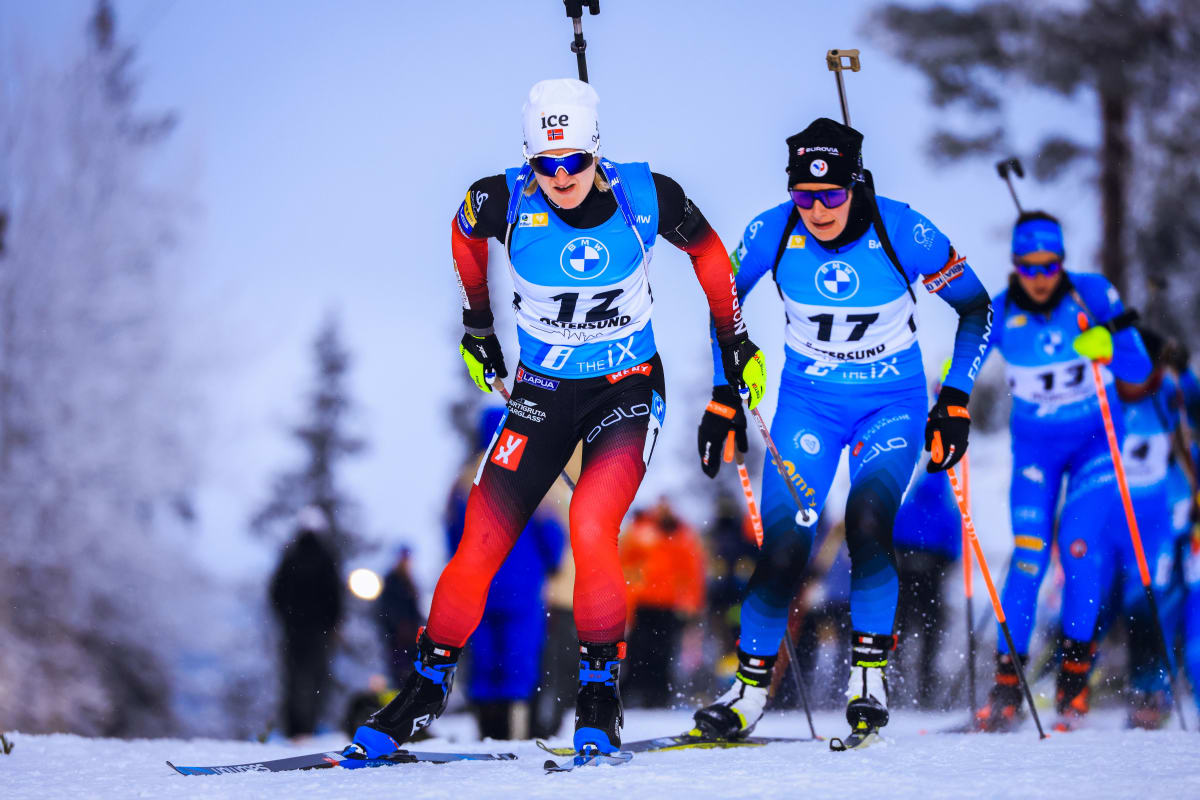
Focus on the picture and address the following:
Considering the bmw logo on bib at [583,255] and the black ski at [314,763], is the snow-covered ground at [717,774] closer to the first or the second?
the black ski at [314,763]

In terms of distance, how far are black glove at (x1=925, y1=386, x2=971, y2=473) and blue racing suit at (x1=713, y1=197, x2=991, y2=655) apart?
0.05 m

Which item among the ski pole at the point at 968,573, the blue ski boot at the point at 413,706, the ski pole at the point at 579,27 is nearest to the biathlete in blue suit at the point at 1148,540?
the ski pole at the point at 968,573

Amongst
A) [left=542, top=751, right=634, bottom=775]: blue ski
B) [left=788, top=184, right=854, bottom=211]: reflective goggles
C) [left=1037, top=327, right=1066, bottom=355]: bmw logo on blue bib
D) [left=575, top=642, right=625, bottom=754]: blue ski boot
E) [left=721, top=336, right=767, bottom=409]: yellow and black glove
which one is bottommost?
[left=542, top=751, right=634, bottom=775]: blue ski

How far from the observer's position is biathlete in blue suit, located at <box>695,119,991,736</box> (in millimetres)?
4785

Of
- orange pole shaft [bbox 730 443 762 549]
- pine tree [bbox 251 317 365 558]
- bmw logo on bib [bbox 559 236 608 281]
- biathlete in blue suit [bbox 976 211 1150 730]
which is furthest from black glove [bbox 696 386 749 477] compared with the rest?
pine tree [bbox 251 317 365 558]

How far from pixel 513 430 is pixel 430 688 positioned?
93 centimetres

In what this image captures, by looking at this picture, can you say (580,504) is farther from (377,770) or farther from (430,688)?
(377,770)

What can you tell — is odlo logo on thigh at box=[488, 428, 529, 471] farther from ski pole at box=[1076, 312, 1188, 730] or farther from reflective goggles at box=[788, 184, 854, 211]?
ski pole at box=[1076, 312, 1188, 730]

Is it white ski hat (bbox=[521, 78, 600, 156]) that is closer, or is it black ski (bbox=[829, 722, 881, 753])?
white ski hat (bbox=[521, 78, 600, 156])

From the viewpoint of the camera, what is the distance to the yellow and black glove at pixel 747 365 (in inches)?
187

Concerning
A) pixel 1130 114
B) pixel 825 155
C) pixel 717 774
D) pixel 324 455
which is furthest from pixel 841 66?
pixel 324 455

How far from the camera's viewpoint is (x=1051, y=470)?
636 cm

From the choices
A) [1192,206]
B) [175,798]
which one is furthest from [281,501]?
[175,798]

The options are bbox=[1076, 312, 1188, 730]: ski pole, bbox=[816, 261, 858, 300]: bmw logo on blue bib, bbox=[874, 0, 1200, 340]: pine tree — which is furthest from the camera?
bbox=[874, 0, 1200, 340]: pine tree
